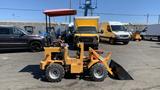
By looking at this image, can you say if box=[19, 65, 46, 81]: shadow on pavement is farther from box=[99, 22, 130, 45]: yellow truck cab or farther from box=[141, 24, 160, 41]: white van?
box=[141, 24, 160, 41]: white van

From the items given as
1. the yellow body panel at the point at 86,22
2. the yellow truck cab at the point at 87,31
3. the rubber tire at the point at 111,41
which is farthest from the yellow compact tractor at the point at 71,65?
the rubber tire at the point at 111,41

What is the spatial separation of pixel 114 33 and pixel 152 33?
1393cm

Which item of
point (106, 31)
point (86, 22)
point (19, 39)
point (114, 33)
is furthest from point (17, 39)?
point (106, 31)

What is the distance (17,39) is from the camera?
20625mm

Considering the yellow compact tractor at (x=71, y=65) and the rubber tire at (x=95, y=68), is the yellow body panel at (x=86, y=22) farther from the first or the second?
the rubber tire at (x=95, y=68)

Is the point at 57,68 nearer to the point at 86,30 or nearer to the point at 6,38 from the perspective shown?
the point at 6,38

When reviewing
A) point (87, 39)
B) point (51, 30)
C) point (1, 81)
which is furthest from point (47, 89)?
point (87, 39)

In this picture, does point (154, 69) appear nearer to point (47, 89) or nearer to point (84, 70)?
point (84, 70)

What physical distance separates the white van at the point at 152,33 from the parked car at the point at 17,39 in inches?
947

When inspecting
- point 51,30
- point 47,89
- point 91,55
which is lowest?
point 47,89

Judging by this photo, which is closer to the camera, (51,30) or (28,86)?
(28,86)

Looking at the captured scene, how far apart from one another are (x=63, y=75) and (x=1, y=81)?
221 centimetres

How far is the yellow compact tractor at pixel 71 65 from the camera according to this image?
1075 centimetres

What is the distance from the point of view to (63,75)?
35.4 feet
